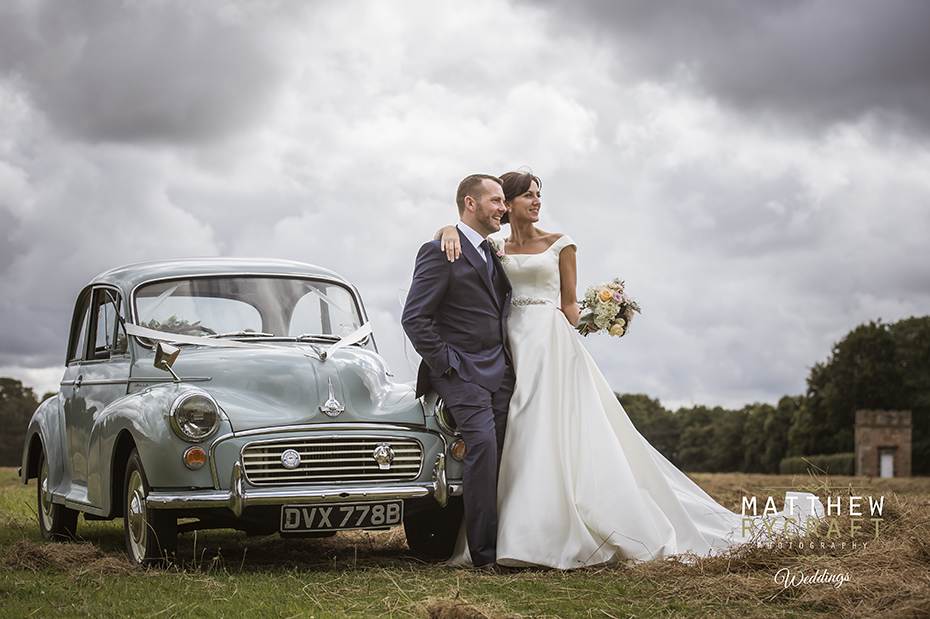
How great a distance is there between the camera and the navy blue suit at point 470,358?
540 cm

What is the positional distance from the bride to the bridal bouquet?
0.11 meters

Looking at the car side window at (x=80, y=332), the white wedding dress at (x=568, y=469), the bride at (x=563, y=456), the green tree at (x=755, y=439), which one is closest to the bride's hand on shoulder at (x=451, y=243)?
the bride at (x=563, y=456)

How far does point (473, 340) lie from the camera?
18.7 feet

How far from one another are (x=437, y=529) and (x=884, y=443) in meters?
47.4

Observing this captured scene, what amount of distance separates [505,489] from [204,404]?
199cm

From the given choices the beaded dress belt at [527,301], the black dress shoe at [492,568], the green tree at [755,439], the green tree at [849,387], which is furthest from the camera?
the green tree at [755,439]

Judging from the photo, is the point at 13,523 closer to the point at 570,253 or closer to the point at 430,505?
the point at 430,505

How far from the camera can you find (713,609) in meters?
4.07

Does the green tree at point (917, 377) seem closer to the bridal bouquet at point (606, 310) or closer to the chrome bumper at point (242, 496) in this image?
the bridal bouquet at point (606, 310)

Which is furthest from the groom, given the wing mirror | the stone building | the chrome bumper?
the stone building

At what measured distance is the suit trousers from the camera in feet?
17.6

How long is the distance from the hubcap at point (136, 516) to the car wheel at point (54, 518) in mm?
2081

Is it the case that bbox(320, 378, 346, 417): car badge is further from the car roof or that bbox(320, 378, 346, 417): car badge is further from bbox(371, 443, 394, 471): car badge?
the car roof

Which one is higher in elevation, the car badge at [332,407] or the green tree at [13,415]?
the car badge at [332,407]
